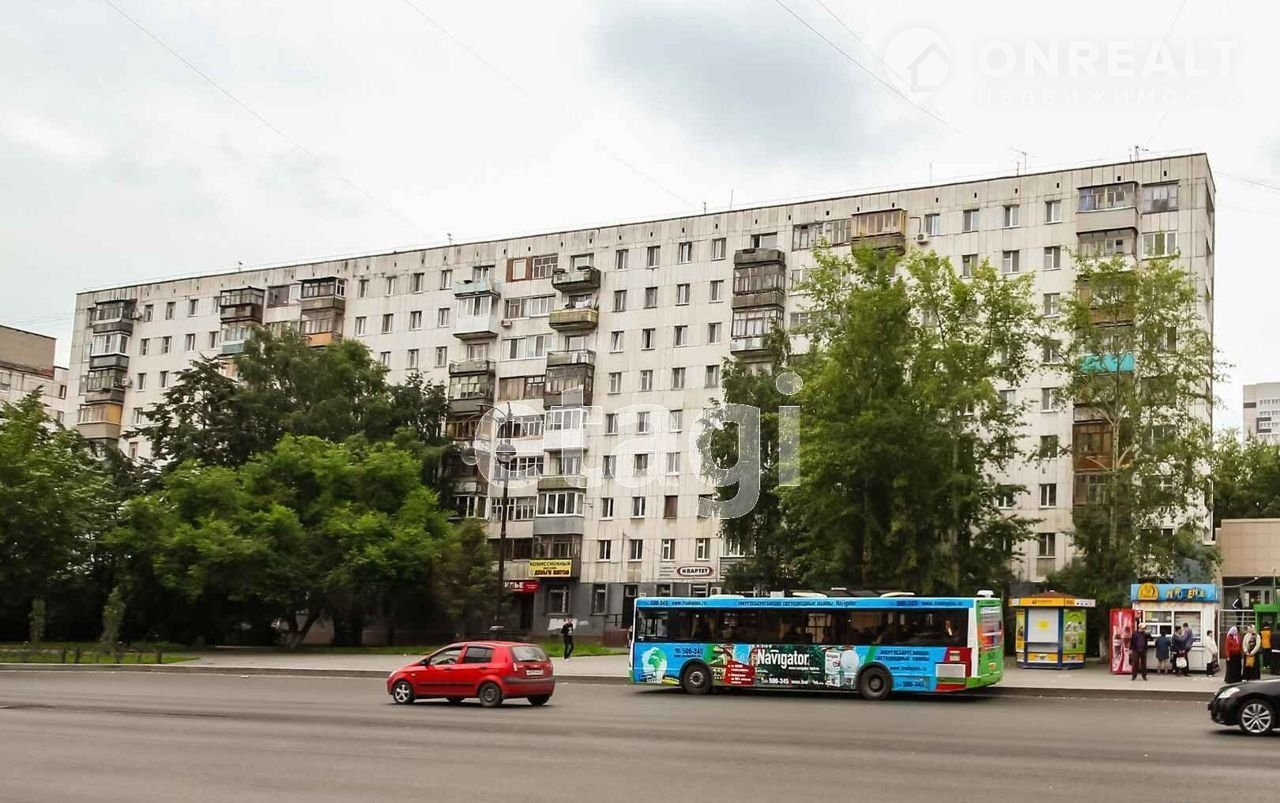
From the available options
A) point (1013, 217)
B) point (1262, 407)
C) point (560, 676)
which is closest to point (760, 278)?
point (1013, 217)

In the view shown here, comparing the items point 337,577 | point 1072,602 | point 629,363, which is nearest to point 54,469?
point 337,577

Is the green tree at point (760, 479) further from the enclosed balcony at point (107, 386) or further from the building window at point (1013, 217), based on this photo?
the enclosed balcony at point (107, 386)

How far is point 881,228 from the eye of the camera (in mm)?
68125

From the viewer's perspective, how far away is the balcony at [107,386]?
9175cm

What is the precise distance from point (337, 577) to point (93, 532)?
13.6 meters

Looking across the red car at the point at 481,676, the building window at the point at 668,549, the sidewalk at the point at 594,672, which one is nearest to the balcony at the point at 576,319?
the building window at the point at 668,549

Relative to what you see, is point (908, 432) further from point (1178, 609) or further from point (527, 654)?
point (527, 654)

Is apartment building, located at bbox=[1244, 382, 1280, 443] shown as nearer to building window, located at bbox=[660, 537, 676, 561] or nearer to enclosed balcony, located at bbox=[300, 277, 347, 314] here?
building window, located at bbox=[660, 537, 676, 561]

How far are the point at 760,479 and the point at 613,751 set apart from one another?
43783 mm

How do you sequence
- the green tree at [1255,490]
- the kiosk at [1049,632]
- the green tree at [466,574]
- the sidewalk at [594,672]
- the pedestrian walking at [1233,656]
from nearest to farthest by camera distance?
the pedestrian walking at [1233,656], the sidewalk at [594,672], the kiosk at [1049,632], the green tree at [466,574], the green tree at [1255,490]

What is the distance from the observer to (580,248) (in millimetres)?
77688

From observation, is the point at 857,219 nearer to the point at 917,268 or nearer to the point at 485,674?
the point at 917,268

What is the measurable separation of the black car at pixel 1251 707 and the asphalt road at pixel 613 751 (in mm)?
303

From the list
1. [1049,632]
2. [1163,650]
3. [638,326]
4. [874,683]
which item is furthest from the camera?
[638,326]
